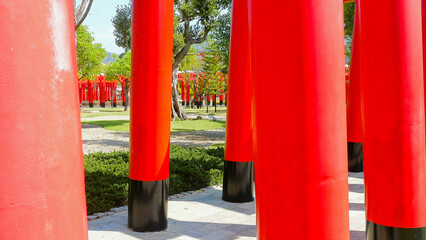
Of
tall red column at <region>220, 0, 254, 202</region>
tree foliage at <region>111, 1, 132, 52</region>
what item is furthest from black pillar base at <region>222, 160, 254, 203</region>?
tree foliage at <region>111, 1, 132, 52</region>

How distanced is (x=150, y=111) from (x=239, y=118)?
2199 millimetres

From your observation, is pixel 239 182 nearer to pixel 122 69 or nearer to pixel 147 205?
pixel 147 205

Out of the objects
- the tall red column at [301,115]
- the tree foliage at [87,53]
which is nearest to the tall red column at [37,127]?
the tall red column at [301,115]

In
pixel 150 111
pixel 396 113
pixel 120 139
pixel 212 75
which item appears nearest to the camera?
pixel 396 113

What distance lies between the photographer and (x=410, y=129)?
12.7 feet

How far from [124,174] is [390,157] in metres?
5.37

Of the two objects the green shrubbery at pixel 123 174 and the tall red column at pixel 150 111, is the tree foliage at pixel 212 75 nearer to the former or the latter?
the green shrubbery at pixel 123 174

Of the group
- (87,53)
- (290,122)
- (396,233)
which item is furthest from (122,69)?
(290,122)

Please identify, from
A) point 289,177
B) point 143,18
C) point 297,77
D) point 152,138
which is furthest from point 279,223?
point 143,18

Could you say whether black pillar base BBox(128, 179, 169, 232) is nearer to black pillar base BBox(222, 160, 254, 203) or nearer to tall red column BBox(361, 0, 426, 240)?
black pillar base BBox(222, 160, 254, 203)

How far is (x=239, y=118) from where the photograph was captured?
6.95m

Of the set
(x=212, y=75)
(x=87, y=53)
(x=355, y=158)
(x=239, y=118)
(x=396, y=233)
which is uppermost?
(x=87, y=53)

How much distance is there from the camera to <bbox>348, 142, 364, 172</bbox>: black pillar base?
33.0 feet

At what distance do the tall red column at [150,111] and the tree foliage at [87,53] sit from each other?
30.2 m
